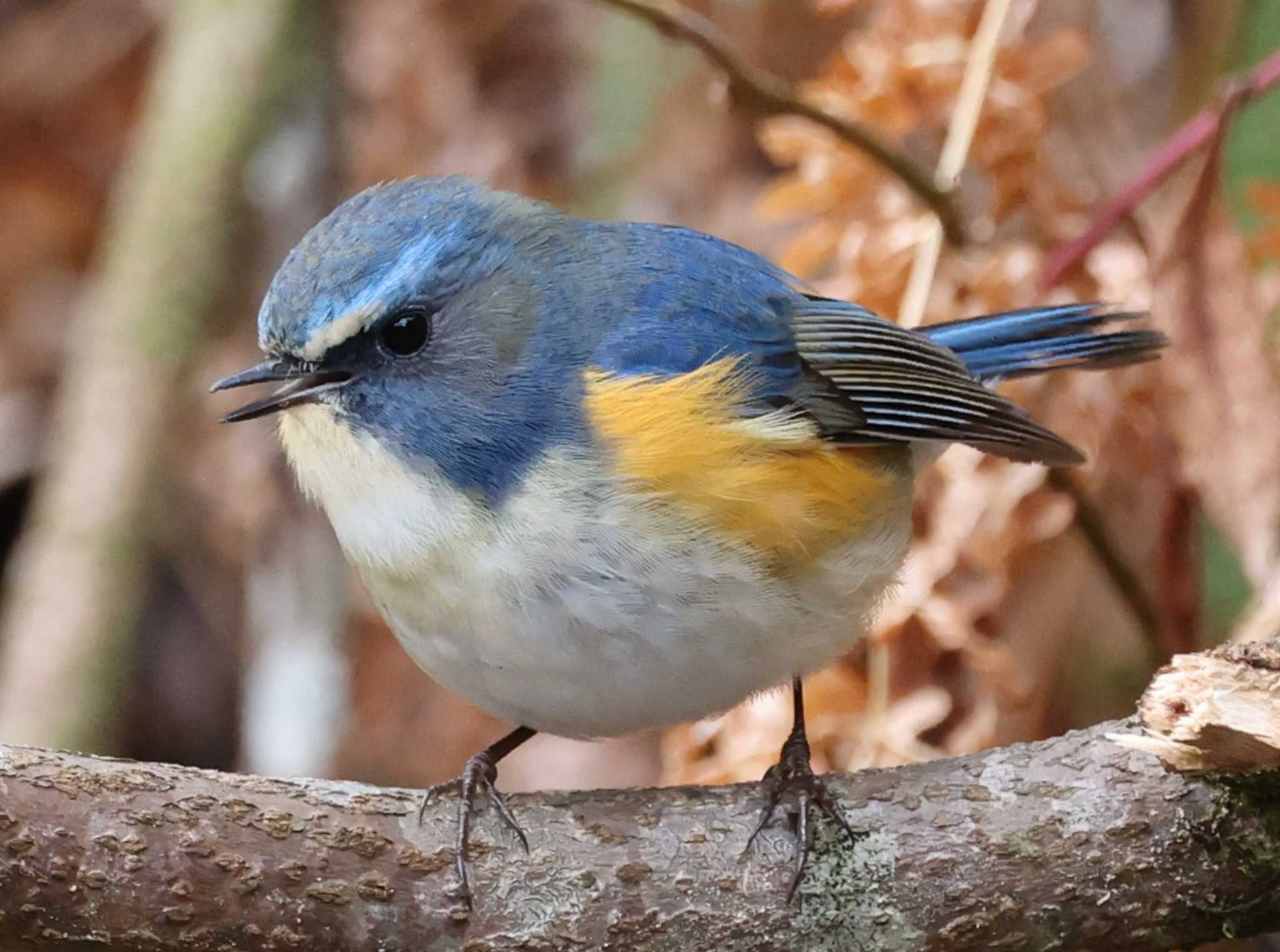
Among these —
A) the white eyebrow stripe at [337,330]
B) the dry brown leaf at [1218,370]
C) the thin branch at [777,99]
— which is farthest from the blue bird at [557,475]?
the dry brown leaf at [1218,370]

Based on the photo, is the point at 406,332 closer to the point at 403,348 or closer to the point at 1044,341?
the point at 403,348

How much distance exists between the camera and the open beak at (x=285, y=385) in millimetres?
1938

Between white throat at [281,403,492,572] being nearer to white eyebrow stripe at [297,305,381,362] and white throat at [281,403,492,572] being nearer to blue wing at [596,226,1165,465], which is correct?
white eyebrow stripe at [297,305,381,362]

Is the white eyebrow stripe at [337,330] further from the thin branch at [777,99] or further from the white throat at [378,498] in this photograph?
the thin branch at [777,99]

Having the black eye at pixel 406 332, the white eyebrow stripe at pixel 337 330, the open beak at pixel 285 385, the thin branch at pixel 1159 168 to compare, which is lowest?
the open beak at pixel 285 385

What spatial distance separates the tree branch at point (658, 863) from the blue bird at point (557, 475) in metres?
0.07

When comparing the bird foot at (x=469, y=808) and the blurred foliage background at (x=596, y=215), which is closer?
the bird foot at (x=469, y=808)

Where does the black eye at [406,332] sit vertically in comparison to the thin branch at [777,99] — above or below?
below

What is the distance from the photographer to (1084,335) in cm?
262

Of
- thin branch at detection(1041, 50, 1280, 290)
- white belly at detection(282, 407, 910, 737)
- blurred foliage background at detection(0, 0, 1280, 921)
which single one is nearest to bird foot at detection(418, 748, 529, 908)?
white belly at detection(282, 407, 910, 737)

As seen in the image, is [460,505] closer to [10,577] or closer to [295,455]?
[295,455]

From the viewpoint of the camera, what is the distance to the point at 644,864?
1788 mm

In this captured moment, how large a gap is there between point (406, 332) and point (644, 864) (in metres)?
0.80

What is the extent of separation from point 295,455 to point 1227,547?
2.66 meters
